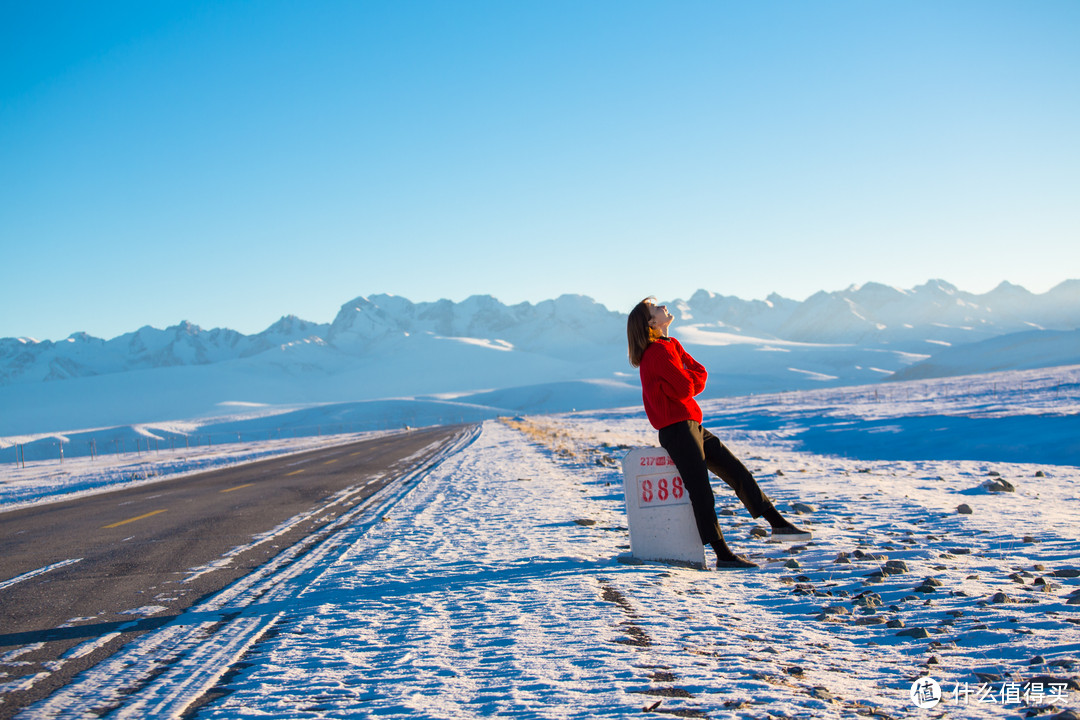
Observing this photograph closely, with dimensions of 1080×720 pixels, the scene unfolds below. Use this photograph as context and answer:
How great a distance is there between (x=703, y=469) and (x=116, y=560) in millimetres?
5816

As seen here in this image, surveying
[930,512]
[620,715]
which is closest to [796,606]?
[620,715]

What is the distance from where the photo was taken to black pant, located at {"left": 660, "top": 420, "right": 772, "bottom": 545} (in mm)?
5281

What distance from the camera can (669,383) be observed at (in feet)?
17.1

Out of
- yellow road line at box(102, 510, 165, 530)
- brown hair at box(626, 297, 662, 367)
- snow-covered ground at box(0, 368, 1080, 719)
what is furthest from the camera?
yellow road line at box(102, 510, 165, 530)

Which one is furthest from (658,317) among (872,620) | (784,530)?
(872,620)

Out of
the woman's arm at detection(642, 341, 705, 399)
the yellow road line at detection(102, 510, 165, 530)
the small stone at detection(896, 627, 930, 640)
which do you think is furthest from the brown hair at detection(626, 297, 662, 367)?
the yellow road line at detection(102, 510, 165, 530)

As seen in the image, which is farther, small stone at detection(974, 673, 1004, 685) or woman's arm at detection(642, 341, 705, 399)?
woman's arm at detection(642, 341, 705, 399)

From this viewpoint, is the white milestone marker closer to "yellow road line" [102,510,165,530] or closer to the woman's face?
the woman's face

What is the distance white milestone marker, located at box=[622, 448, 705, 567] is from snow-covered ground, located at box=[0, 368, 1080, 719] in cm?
22

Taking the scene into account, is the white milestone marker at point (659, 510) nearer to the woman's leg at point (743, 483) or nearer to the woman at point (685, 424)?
the woman at point (685, 424)

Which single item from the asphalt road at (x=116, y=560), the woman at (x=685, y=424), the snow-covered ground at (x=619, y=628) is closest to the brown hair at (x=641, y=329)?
the woman at (x=685, y=424)

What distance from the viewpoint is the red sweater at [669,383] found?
5.19m

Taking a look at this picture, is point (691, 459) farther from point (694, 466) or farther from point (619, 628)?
point (619, 628)

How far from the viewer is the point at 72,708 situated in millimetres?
3240
